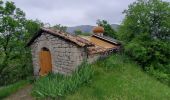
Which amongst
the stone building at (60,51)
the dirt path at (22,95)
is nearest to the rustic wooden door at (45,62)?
the stone building at (60,51)

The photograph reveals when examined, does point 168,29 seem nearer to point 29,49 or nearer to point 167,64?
point 167,64

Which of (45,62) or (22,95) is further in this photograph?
(45,62)

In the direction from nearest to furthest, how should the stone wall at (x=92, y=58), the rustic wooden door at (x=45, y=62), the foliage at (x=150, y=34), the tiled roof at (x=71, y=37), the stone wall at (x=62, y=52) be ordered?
the tiled roof at (x=71, y=37) < the stone wall at (x=62, y=52) < the stone wall at (x=92, y=58) < the rustic wooden door at (x=45, y=62) < the foliage at (x=150, y=34)

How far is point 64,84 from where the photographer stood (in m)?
13.9

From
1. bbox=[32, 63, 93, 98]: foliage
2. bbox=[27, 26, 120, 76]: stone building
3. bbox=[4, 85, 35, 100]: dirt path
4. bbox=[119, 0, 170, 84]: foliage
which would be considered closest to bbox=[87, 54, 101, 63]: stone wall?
bbox=[27, 26, 120, 76]: stone building

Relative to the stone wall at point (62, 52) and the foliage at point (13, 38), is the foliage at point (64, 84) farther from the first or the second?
the foliage at point (13, 38)

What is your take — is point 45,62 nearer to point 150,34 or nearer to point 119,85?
point 119,85

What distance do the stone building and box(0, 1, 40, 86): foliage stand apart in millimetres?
1438

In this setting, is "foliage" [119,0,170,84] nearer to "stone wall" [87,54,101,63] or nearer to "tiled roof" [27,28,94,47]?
"stone wall" [87,54,101,63]

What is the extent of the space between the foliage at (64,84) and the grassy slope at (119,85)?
372 mm

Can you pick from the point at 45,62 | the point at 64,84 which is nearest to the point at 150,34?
the point at 45,62

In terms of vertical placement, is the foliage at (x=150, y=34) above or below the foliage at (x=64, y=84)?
above

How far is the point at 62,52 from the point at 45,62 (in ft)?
7.87

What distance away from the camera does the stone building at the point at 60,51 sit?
52.6ft
